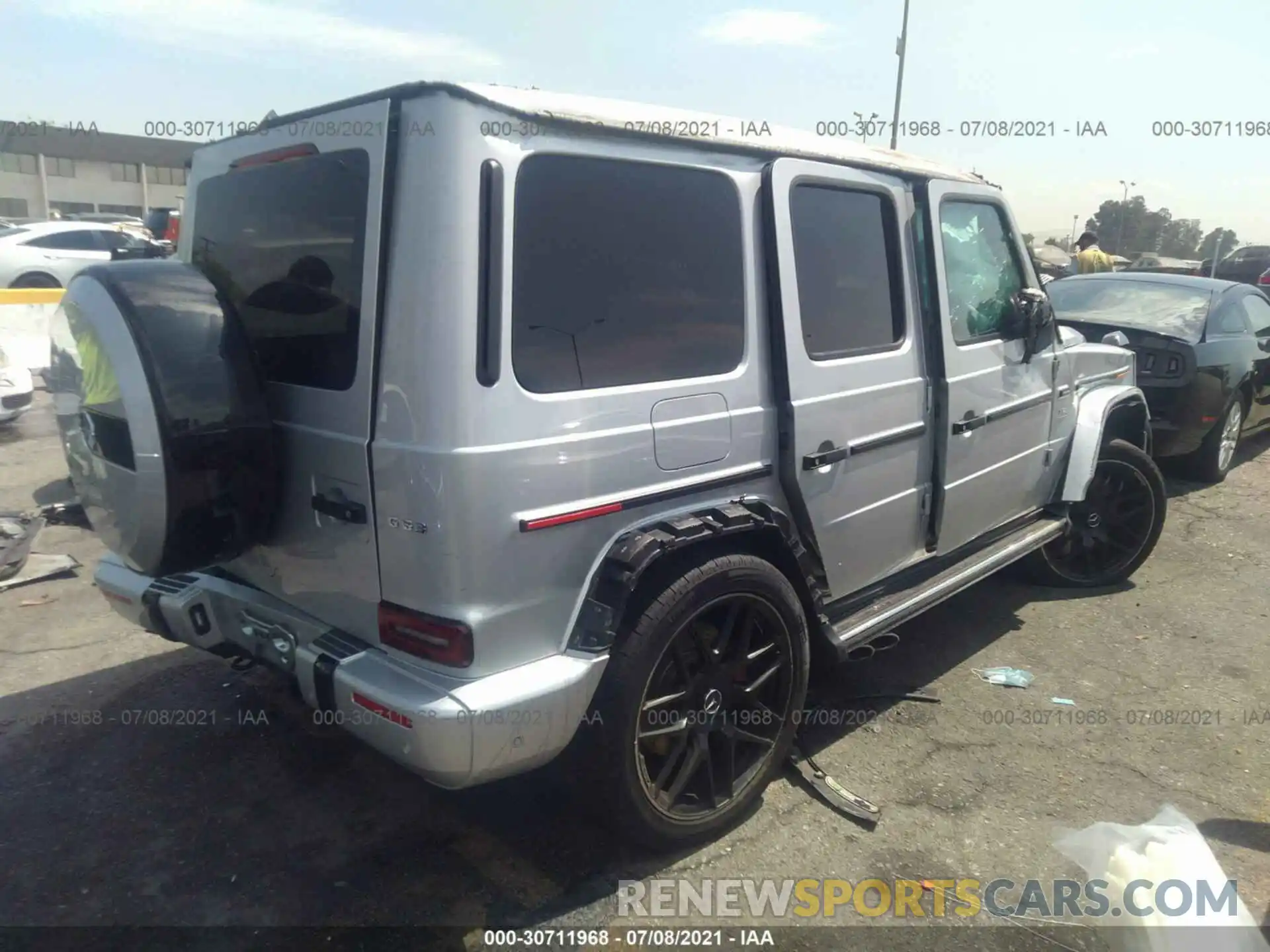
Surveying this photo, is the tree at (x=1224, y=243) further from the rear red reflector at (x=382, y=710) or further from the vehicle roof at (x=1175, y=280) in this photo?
the rear red reflector at (x=382, y=710)

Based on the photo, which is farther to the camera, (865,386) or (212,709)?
(212,709)

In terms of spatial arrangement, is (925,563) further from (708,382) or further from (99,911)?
(99,911)

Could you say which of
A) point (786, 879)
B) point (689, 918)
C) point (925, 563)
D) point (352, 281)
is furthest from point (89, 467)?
point (925, 563)

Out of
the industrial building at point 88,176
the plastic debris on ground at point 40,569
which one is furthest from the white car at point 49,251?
the industrial building at point 88,176

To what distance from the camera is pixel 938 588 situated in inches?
143

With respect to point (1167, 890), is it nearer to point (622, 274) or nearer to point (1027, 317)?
point (622, 274)

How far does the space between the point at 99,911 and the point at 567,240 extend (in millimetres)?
2255

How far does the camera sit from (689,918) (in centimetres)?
257

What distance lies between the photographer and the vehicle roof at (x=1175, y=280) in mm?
7273

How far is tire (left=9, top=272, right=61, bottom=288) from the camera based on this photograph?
1408 centimetres

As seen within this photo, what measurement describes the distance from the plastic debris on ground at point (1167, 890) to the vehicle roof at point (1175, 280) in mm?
5919

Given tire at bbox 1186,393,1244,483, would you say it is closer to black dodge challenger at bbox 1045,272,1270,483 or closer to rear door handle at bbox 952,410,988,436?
black dodge challenger at bbox 1045,272,1270,483

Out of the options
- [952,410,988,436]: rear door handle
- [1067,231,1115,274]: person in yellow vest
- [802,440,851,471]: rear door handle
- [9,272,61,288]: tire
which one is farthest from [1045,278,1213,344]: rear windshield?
[9,272,61,288]: tire

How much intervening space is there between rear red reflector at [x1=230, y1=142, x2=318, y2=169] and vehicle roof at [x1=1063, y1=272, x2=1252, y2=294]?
7.09 m
